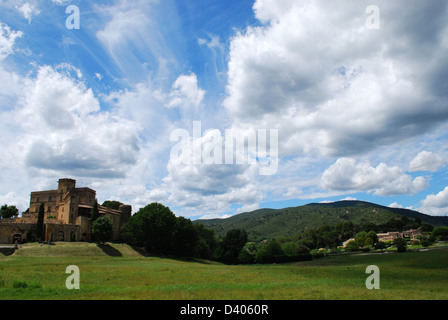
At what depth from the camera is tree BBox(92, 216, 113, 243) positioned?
8419 cm

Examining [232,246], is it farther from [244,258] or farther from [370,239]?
[370,239]

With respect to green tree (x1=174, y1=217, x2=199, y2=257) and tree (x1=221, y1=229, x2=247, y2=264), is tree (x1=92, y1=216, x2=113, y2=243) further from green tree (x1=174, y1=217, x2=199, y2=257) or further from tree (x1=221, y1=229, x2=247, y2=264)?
tree (x1=221, y1=229, x2=247, y2=264)

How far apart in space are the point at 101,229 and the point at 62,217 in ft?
76.4

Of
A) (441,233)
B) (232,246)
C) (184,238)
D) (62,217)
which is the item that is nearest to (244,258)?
(232,246)

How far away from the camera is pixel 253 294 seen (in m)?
20.7

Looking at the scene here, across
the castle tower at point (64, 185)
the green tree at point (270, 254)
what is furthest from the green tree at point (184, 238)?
the castle tower at point (64, 185)

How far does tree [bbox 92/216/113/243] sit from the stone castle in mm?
7990

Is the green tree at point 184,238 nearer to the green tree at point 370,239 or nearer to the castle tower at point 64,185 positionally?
the castle tower at point 64,185

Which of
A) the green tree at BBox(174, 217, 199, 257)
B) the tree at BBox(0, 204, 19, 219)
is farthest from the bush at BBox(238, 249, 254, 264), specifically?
the tree at BBox(0, 204, 19, 219)

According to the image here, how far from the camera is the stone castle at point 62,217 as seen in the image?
76.2 meters
